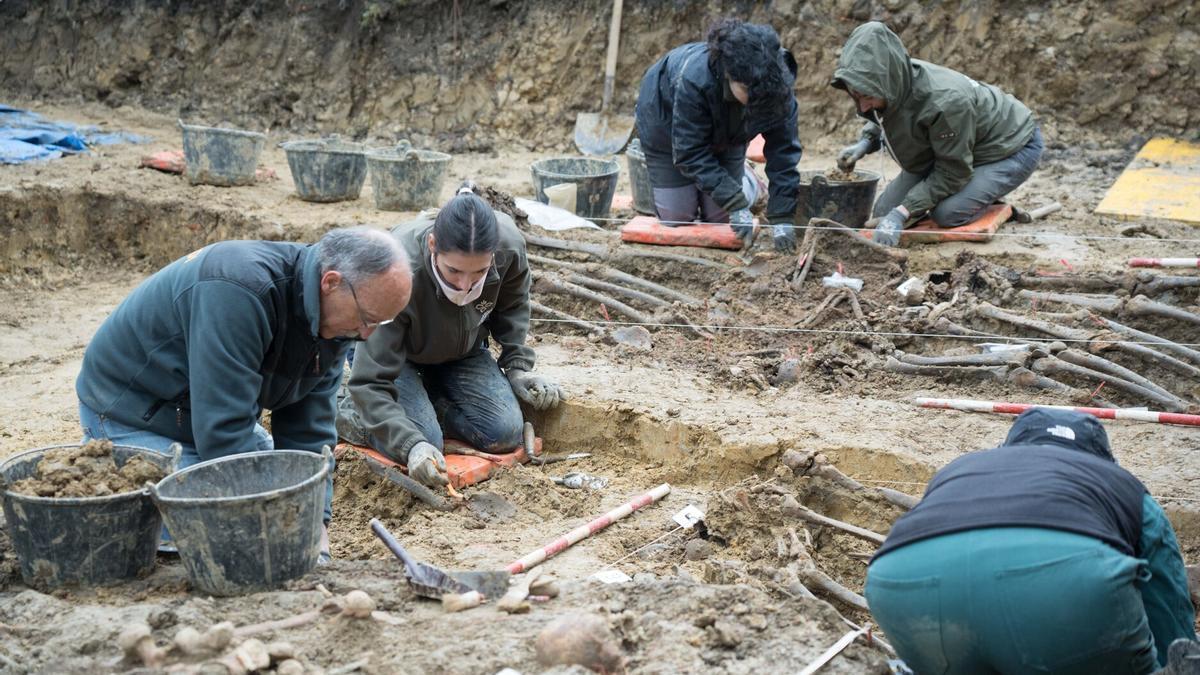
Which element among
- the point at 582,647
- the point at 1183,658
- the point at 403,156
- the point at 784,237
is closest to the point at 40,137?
the point at 403,156

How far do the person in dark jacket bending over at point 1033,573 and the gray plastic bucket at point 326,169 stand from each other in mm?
7695

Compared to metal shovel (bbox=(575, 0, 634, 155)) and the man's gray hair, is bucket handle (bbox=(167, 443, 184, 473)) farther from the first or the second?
metal shovel (bbox=(575, 0, 634, 155))

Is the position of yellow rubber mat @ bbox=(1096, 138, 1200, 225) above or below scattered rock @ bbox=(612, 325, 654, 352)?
above

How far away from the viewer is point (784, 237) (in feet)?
26.6

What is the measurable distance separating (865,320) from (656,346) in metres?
1.31

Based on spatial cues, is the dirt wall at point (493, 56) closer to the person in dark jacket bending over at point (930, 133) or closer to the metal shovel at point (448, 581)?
the person in dark jacket bending over at point (930, 133)

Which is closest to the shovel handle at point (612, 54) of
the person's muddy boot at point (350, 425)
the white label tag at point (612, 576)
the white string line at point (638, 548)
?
A: the person's muddy boot at point (350, 425)

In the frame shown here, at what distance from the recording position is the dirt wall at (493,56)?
1179 cm

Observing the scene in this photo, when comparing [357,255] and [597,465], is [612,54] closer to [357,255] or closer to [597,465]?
[597,465]

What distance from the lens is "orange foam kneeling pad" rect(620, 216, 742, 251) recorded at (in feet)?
27.3

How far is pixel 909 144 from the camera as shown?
8133 mm

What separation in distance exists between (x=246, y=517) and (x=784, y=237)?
547 cm

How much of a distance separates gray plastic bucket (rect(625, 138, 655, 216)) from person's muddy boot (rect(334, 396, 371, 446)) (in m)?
4.04

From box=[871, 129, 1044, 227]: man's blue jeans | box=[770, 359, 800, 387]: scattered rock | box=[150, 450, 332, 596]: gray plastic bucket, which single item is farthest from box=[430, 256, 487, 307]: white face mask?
box=[871, 129, 1044, 227]: man's blue jeans
